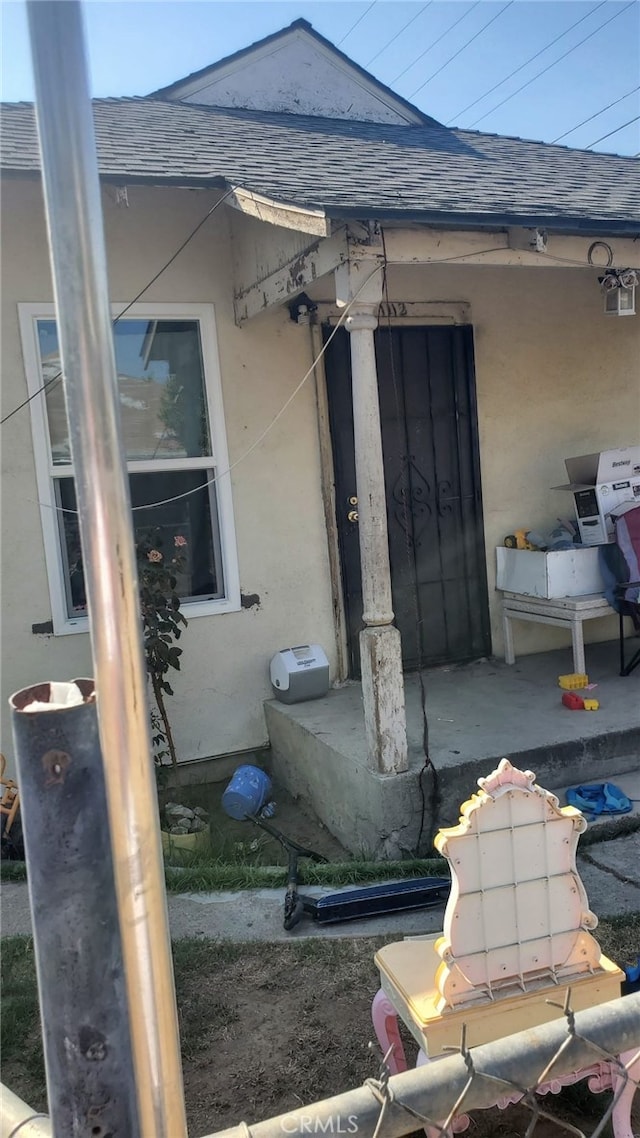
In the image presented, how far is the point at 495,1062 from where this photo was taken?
112 cm

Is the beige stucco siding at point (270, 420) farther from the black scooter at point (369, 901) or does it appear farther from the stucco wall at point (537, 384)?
the black scooter at point (369, 901)

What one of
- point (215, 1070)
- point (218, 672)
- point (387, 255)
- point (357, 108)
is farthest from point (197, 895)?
point (357, 108)

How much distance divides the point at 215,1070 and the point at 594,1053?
1.77 metres

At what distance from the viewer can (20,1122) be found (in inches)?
41.1

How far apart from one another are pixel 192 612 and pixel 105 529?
4321mm

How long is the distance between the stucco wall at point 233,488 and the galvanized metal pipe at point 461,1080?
4009 millimetres

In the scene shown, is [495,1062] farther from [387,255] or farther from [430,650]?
[430,650]

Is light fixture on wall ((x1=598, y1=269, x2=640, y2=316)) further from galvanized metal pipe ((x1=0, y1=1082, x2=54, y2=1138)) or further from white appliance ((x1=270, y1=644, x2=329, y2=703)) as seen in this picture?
galvanized metal pipe ((x1=0, y1=1082, x2=54, y2=1138))

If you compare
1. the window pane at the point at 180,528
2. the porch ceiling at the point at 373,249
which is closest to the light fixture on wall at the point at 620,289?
the porch ceiling at the point at 373,249

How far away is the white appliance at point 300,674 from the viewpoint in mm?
5164

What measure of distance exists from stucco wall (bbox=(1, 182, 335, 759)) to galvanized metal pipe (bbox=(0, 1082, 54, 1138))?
3850 millimetres

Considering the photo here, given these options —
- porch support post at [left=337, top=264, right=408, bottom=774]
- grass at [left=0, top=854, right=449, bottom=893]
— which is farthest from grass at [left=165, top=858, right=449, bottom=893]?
porch support post at [left=337, top=264, right=408, bottom=774]

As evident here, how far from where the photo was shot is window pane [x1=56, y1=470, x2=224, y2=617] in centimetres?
489

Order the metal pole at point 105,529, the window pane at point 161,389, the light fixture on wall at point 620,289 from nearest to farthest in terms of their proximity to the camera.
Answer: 1. the metal pole at point 105,529
2. the light fixture on wall at point 620,289
3. the window pane at point 161,389
